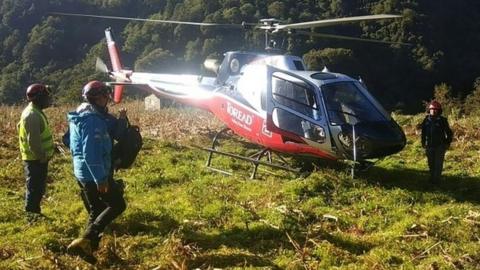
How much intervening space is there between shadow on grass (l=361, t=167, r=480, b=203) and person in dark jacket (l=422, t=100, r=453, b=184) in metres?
0.34

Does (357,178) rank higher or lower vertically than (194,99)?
lower

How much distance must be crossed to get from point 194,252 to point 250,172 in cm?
428

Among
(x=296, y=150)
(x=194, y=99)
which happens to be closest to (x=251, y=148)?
(x=194, y=99)

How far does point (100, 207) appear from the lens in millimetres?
6258

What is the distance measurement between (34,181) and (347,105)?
5181 millimetres

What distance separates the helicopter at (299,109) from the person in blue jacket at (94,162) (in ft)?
12.9

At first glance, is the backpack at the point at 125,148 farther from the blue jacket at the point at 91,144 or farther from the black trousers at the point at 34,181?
the black trousers at the point at 34,181

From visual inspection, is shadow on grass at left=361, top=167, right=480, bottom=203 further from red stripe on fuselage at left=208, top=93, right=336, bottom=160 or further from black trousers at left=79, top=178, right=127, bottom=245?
black trousers at left=79, top=178, right=127, bottom=245

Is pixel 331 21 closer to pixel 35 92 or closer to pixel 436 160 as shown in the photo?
pixel 436 160

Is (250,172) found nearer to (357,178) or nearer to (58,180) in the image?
(357,178)

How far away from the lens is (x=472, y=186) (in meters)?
8.95

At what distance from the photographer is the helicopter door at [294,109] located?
29.5 feet

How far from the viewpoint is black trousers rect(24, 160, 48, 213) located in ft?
24.4

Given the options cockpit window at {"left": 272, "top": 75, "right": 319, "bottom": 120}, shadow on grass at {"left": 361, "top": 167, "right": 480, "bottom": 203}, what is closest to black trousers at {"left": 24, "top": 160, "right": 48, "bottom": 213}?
cockpit window at {"left": 272, "top": 75, "right": 319, "bottom": 120}
